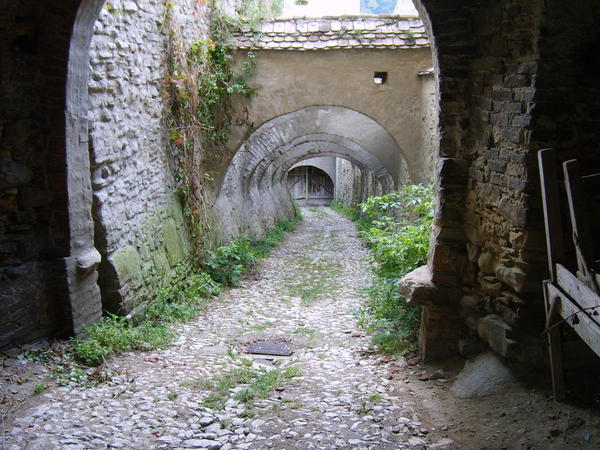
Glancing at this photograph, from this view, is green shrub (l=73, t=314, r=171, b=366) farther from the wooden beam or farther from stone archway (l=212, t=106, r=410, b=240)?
stone archway (l=212, t=106, r=410, b=240)

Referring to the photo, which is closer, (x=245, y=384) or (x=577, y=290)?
(x=577, y=290)

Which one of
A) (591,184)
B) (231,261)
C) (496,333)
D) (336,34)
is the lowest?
(231,261)

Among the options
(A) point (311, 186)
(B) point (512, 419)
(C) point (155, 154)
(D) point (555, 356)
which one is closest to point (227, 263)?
(C) point (155, 154)

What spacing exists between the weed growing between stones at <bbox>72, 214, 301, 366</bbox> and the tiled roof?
3245 millimetres

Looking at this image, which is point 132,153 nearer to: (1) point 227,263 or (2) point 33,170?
(2) point 33,170

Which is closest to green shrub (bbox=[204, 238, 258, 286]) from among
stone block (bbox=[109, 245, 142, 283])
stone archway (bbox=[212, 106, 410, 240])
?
stone archway (bbox=[212, 106, 410, 240])

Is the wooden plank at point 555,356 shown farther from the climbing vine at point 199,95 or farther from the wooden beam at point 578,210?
the climbing vine at point 199,95

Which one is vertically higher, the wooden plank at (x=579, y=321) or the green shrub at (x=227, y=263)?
the wooden plank at (x=579, y=321)

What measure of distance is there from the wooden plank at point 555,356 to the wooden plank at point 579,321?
0.06 m

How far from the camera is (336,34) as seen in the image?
8383 millimetres

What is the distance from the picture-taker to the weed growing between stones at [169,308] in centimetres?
457

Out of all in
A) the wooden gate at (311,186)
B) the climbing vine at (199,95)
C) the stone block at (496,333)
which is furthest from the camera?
the wooden gate at (311,186)

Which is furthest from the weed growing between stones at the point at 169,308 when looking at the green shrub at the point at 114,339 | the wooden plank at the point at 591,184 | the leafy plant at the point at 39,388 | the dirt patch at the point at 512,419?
the wooden plank at the point at 591,184

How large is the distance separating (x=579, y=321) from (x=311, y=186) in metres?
27.5
